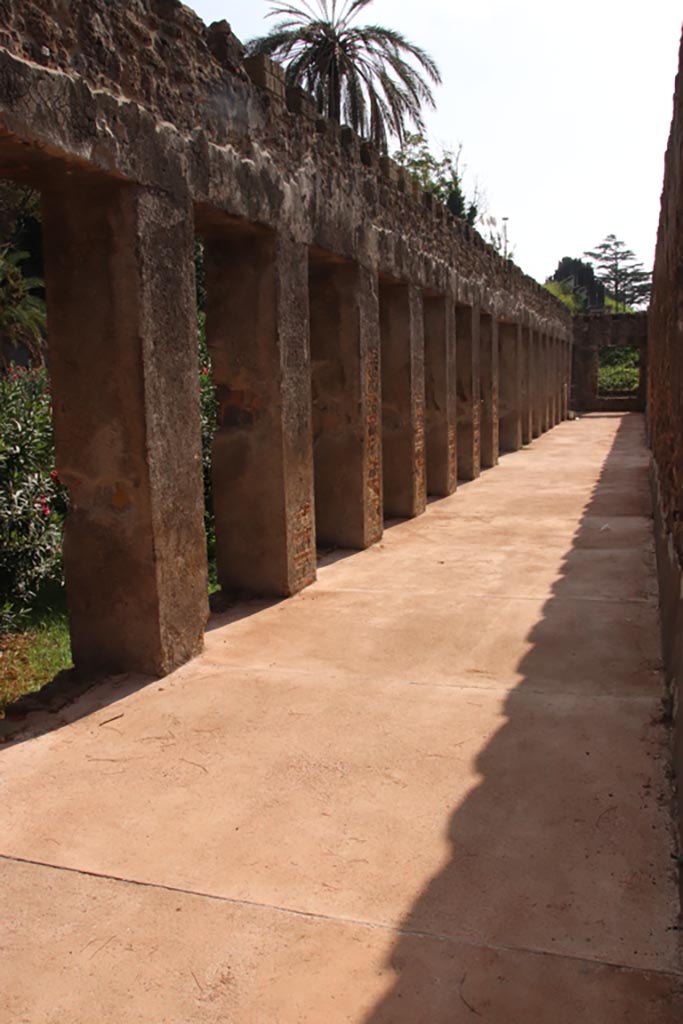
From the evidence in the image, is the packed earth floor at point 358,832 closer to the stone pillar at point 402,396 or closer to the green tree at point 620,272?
the stone pillar at point 402,396

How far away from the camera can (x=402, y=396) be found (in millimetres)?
8805

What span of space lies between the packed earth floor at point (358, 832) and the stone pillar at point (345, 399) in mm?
2128

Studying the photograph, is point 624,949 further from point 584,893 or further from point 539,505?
point 539,505

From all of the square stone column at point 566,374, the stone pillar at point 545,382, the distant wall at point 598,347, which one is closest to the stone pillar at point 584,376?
the distant wall at point 598,347

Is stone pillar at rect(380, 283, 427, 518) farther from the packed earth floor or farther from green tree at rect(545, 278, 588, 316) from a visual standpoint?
green tree at rect(545, 278, 588, 316)

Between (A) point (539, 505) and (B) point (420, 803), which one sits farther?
(A) point (539, 505)

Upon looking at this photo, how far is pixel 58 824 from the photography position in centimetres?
311

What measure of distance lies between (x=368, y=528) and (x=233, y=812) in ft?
14.8

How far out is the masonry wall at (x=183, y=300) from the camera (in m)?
3.95

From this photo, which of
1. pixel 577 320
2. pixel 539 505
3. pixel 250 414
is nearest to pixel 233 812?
pixel 250 414

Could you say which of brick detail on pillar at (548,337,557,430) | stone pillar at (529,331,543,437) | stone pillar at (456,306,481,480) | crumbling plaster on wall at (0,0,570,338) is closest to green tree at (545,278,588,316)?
brick detail on pillar at (548,337,557,430)

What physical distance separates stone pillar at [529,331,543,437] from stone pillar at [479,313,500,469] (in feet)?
16.4

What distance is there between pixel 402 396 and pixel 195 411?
440cm

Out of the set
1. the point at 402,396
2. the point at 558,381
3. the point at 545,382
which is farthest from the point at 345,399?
the point at 558,381
